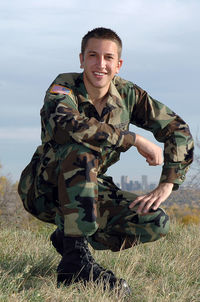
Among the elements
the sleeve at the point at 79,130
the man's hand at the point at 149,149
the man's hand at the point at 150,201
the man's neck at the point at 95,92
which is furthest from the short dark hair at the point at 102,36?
the man's hand at the point at 150,201

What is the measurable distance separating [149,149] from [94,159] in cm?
36

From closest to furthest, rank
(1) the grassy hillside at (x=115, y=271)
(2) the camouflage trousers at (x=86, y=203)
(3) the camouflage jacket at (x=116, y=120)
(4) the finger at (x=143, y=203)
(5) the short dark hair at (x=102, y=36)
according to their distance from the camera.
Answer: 1. (1) the grassy hillside at (x=115, y=271)
2. (2) the camouflage trousers at (x=86, y=203)
3. (3) the camouflage jacket at (x=116, y=120)
4. (4) the finger at (x=143, y=203)
5. (5) the short dark hair at (x=102, y=36)

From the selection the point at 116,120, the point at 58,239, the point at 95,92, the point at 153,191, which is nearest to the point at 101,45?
the point at 95,92

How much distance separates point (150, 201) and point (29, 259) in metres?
1.03

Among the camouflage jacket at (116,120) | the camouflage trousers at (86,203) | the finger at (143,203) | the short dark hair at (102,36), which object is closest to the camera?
the camouflage trousers at (86,203)

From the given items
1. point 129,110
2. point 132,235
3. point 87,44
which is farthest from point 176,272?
point 87,44

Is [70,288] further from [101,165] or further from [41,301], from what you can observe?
[101,165]

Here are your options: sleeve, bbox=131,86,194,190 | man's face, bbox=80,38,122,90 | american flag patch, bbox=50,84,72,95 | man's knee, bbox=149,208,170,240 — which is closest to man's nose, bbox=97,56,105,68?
man's face, bbox=80,38,122,90

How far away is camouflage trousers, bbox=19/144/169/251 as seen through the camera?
3172 mm

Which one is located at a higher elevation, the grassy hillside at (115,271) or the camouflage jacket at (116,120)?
the camouflage jacket at (116,120)

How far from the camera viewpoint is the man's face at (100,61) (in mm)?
3611

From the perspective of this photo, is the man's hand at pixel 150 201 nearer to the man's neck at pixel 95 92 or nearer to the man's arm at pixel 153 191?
the man's arm at pixel 153 191

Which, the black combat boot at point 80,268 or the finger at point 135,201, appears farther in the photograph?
the finger at point 135,201

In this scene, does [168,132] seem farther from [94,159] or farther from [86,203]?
[86,203]
